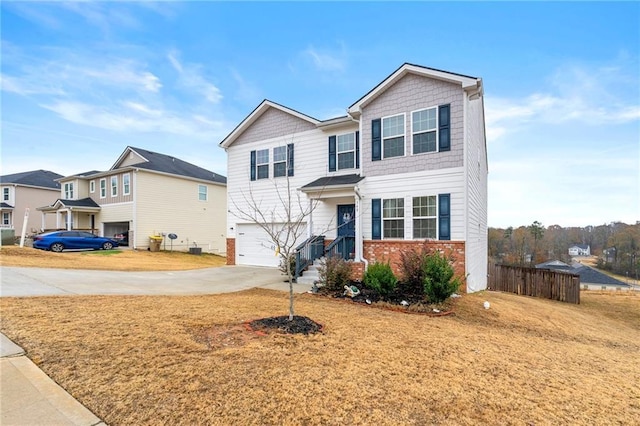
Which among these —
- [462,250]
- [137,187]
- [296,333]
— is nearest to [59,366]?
[296,333]

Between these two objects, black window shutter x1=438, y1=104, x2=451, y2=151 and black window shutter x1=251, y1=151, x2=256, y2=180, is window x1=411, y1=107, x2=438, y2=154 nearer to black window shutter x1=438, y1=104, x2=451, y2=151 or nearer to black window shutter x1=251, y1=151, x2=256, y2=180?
black window shutter x1=438, y1=104, x2=451, y2=151

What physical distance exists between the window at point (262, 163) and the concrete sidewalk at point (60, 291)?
15.3 ft

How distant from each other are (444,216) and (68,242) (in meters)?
23.9

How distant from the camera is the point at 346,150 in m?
13.4

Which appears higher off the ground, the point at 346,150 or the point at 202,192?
the point at 346,150

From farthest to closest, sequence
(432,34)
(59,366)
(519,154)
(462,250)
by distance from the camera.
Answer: (519,154), (432,34), (462,250), (59,366)

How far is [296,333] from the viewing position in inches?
203

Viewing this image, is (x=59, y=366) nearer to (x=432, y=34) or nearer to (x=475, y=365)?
(x=475, y=365)

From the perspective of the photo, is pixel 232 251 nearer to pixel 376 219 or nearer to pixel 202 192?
pixel 376 219

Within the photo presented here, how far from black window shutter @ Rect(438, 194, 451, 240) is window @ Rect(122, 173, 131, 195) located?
23.4 meters

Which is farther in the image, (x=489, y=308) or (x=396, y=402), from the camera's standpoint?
(x=489, y=308)

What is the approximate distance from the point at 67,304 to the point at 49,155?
2438 centimetres

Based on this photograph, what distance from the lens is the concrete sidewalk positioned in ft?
9.04

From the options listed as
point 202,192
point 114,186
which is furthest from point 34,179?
point 202,192
